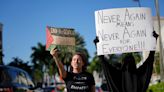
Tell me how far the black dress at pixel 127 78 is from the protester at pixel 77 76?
41cm

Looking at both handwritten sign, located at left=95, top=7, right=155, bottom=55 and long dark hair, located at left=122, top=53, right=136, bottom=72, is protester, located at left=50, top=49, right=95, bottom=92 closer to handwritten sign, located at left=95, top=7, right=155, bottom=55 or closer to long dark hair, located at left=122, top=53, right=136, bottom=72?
long dark hair, located at left=122, top=53, right=136, bottom=72

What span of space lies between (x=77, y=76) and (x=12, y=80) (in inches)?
222

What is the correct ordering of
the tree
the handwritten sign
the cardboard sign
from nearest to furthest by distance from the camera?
1. the handwritten sign
2. the cardboard sign
3. the tree

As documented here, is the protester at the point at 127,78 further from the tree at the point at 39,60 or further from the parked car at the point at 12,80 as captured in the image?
the tree at the point at 39,60

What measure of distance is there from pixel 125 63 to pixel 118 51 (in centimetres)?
67

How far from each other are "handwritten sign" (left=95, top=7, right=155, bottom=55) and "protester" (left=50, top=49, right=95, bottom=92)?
43.2 inches

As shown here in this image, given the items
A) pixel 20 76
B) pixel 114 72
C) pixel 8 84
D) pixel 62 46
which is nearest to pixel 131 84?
pixel 114 72

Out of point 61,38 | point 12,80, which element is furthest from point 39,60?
point 61,38

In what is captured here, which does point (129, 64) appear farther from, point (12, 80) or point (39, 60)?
point (39, 60)

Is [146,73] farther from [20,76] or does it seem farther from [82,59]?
[20,76]

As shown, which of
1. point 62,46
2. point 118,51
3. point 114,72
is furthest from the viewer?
point 62,46

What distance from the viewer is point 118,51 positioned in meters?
7.36

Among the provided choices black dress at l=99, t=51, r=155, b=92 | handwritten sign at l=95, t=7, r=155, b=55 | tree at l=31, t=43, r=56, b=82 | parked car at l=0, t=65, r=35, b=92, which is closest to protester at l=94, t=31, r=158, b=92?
black dress at l=99, t=51, r=155, b=92

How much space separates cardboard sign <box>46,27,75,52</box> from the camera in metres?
7.63
